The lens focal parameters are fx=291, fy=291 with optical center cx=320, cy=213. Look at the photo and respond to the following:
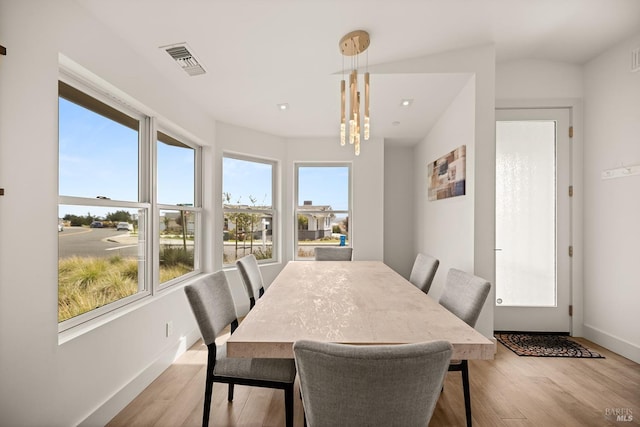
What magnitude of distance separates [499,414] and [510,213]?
2.05 metres

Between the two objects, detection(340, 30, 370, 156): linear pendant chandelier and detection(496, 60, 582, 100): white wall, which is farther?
detection(496, 60, 582, 100): white wall

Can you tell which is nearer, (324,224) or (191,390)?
(191,390)

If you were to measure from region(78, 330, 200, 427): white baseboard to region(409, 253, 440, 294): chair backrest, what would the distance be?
Answer: 85.4 inches

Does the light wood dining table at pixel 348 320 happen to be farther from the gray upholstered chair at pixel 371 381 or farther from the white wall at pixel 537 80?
the white wall at pixel 537 80

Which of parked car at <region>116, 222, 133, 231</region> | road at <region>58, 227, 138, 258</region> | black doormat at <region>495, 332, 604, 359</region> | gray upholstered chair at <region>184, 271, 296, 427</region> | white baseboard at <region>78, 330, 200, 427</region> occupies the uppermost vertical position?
parked car at <region>116, 222, 133, 231</region>

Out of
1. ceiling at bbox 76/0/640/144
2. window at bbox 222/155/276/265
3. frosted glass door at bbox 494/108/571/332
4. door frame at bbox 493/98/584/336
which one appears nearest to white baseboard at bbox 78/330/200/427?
window at bbox 222/155/276/265

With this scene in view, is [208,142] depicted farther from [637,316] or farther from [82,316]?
[637,316]

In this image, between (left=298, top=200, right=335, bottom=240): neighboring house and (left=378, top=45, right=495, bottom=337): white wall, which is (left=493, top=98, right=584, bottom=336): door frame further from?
(left=298, top=200, right=335, bottom=240): neighboring house

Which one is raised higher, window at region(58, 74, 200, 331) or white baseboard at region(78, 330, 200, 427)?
window at region(58, 74, 200, 331)

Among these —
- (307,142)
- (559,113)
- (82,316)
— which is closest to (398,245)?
(307,142)

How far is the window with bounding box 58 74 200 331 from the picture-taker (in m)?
1.74

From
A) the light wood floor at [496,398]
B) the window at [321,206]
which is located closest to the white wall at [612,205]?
the light wood floor at [496,398]

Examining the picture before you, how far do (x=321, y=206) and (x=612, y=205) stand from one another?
3259 mm

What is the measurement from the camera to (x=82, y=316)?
69.8 inches
